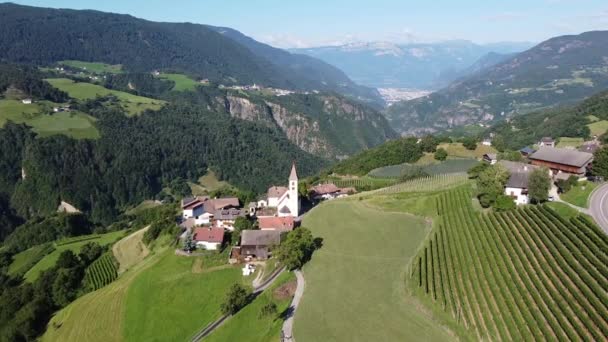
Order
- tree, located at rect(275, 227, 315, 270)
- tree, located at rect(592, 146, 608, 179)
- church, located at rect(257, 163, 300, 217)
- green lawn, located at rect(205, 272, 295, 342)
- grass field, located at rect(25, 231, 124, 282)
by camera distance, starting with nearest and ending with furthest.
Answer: green lawn, located at rect(205, 272, 295, 342), tree, located at rect(275, 227, 315, 270), tree, located at rect(592, 146, 608, 179), church, located at rect(257, 163, 300, 217), grass field, located at rect(25, 231, 124, 282)

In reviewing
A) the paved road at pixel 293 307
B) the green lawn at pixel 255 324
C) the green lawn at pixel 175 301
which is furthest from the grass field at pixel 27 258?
the paved road at pixel 293 307

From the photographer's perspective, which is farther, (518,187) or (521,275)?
(518,187)

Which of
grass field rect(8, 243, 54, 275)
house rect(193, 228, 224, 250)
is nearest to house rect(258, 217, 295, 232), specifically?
house rect(193, 228, 224, 250)

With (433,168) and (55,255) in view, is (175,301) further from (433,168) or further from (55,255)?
(433,168)

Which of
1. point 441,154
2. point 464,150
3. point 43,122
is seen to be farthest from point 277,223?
point 43,122

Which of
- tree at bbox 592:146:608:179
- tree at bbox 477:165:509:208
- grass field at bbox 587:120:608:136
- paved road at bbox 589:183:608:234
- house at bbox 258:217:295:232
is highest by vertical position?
tree at bbox 592:146:608:179

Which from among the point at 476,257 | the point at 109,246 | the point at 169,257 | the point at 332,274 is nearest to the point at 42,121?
the point at 109,246

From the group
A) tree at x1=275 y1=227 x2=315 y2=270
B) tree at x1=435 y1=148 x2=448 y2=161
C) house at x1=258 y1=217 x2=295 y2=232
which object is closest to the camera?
tree at x1=275 y1=227 x2=315 y2=270

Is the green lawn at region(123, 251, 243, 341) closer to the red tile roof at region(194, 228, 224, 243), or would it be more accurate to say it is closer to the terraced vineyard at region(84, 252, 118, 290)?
the red tile roof at region(194, 228, 224, 243)
